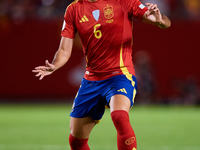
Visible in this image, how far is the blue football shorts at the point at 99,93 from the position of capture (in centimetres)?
548

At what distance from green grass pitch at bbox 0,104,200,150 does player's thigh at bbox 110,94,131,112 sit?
2.67 metres

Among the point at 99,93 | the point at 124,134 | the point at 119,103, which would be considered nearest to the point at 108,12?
the point at 99,93

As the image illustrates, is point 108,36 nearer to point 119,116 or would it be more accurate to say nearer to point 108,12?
point 108,12

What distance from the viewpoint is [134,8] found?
5.69 meters

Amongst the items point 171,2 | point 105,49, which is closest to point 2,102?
point 171,2

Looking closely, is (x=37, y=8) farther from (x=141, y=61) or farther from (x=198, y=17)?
(x=198, y=17)

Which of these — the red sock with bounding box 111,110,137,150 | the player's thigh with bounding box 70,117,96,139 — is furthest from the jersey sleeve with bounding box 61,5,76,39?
the red sock with bounding box 111,110,137,150

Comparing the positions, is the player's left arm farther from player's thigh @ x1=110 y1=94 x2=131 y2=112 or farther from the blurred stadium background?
the blurred stadium background

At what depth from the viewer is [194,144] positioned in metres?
8.30

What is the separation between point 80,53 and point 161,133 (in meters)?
8.70

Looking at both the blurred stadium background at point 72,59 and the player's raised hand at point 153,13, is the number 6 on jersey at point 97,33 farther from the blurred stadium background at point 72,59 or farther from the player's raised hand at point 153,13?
the blurred stadium background at point 72,59

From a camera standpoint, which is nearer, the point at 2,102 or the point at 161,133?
the point at 161,133

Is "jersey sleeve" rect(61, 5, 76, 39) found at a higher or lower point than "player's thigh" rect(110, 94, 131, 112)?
higher

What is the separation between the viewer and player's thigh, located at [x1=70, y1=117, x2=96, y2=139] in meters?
5.80
